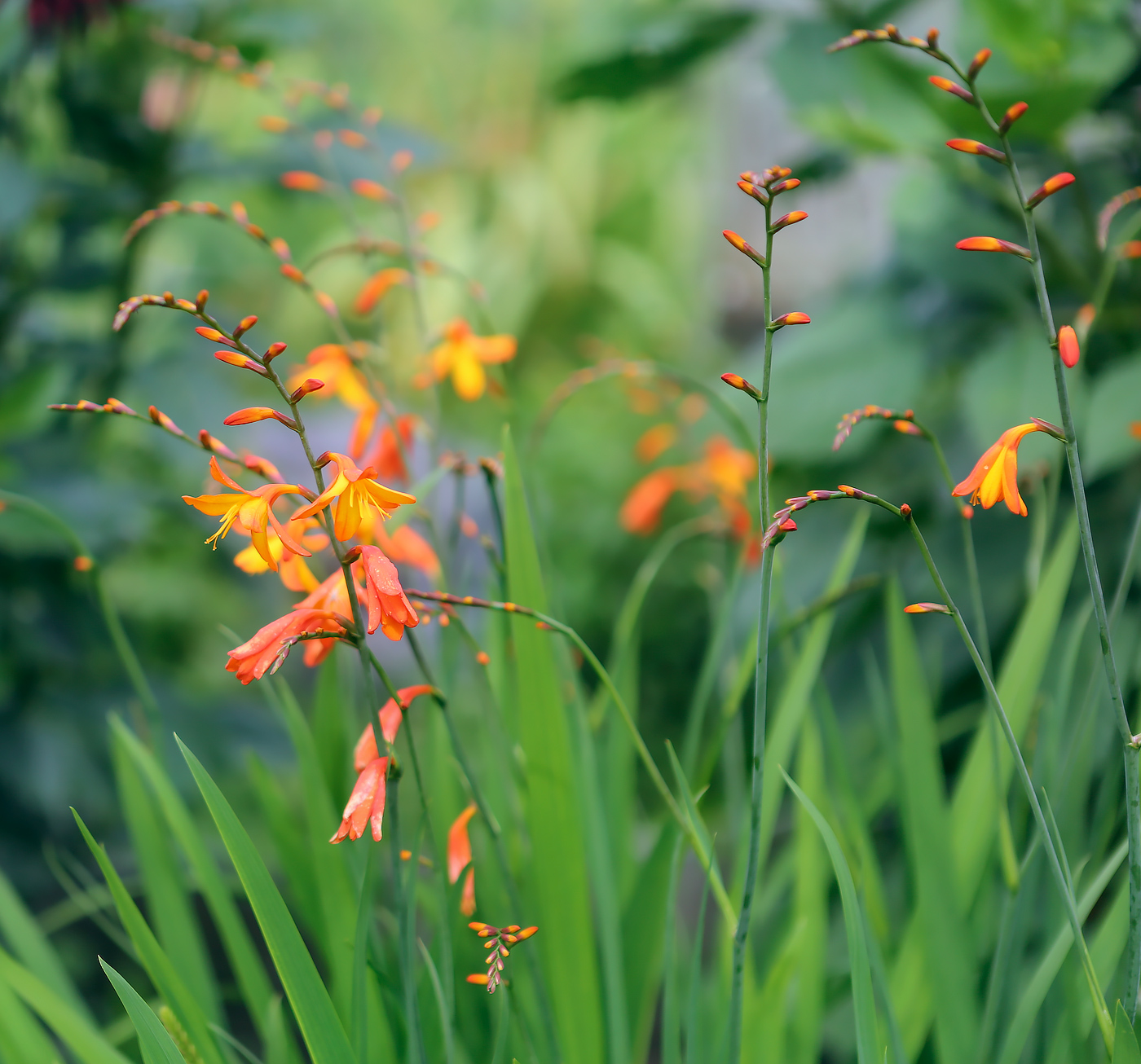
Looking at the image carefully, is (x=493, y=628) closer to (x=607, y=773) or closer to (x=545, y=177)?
(x=607, y=773)

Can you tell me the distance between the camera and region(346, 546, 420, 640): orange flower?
11.9 inches

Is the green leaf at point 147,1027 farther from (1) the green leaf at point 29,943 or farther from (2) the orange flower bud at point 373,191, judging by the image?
(2) the orange flower bud at point 373,191

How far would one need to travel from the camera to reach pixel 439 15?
3893mm

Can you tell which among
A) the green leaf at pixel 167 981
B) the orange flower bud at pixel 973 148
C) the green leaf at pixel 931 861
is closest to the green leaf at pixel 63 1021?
the green leaf at pixel 167 981

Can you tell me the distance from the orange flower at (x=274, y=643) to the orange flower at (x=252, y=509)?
2cm

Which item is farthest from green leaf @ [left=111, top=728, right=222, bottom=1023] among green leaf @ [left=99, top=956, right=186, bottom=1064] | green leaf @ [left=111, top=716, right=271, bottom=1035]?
green leaf @ [left=99, top=956, right=186, bottom=1064]

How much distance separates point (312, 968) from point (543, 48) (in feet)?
12.6

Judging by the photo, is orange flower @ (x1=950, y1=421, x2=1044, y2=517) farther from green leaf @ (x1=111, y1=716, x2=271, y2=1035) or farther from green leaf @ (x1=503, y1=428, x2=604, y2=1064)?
green leaf @ (x1=111, y1=716, x2=271, y2=1035)

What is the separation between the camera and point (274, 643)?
1.06 feet

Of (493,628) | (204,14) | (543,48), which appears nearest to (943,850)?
(493,628)

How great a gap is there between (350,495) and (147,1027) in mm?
229

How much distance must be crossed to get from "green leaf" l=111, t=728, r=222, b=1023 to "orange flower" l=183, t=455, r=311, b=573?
0.27 meters

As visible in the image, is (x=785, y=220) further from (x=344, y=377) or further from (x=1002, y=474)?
(x=344, y=377)

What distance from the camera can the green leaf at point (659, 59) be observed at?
0.91 meters
